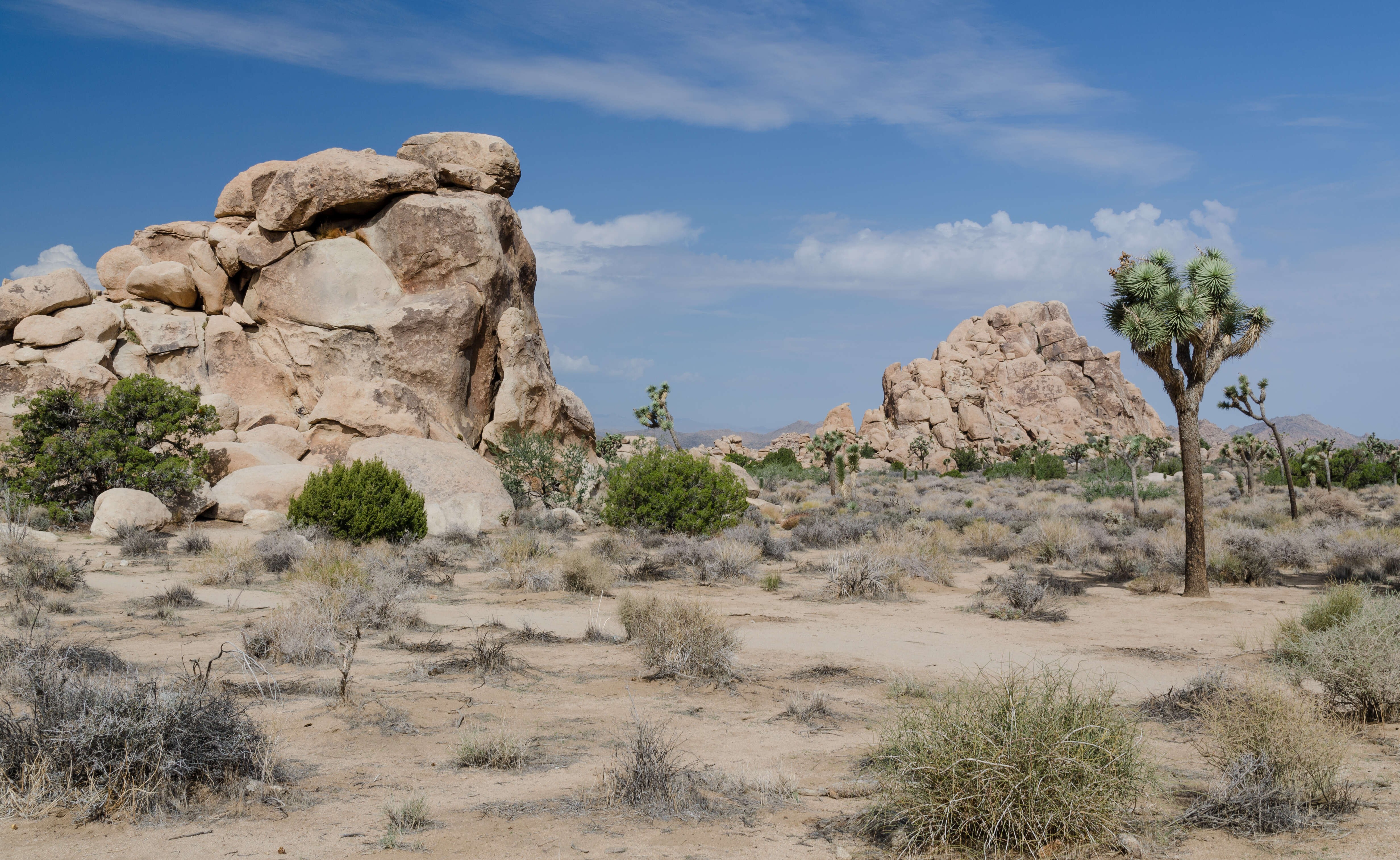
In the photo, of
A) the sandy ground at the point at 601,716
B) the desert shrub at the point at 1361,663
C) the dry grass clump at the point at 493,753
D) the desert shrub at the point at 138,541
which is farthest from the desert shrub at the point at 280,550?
the desert shrub at the point at 1361,663

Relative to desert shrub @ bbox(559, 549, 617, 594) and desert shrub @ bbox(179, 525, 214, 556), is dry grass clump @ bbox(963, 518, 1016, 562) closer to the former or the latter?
desert shrub @ bbox(559, 549, 617, 594)

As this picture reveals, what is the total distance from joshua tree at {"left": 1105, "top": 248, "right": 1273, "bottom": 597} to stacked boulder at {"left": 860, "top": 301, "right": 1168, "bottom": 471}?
A: 71.0 metres

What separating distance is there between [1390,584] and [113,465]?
2545 cm

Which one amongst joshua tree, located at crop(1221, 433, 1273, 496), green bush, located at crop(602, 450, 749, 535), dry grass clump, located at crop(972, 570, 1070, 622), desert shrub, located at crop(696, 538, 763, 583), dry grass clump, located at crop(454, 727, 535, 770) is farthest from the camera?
joshua tree, located at crop(1221, 433, 1273, 496)

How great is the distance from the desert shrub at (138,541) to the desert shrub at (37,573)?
2660 mm

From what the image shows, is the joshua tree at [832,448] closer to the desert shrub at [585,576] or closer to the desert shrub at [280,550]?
the desert shrub at [585,576]

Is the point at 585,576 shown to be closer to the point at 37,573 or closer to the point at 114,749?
the point at 37,573

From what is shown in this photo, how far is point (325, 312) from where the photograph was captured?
95.5ft

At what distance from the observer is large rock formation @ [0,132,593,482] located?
2673 centimetres

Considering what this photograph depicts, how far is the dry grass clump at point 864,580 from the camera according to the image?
1395cm

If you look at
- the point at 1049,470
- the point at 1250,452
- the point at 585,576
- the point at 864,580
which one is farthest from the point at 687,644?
the point at 1049,470

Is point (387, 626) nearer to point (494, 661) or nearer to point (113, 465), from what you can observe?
point (494, 661)

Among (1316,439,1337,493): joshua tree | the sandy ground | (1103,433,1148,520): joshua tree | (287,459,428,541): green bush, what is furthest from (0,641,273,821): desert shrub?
(1316,439,1337,493): joshua tree

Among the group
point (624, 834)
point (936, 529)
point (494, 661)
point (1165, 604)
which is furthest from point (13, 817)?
point (936, 529)
